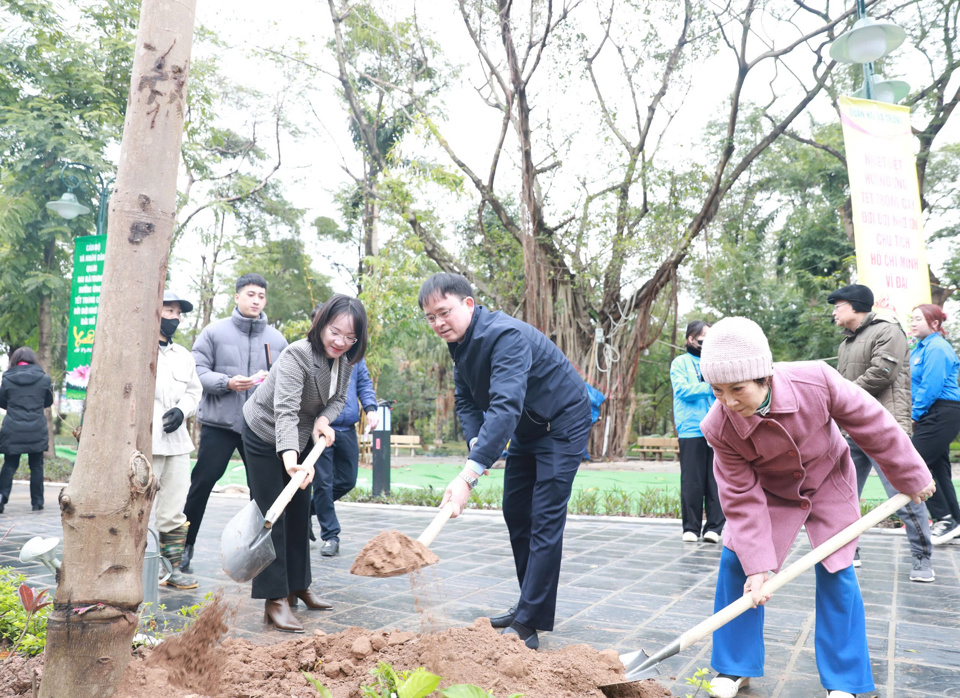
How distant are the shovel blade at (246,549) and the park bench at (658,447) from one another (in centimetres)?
1790

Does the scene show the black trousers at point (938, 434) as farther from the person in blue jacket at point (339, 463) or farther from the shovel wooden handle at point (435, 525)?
the shovel wooden handle at point (435, 525)

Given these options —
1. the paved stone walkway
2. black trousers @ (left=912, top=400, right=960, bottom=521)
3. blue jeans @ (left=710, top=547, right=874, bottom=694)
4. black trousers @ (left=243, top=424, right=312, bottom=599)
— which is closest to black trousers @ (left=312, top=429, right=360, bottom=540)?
the paved stone walkway

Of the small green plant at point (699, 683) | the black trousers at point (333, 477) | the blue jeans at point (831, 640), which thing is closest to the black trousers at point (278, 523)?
the black trousers at point (333, 477)

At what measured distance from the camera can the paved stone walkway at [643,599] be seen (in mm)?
3139

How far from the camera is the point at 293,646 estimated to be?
2982 mm

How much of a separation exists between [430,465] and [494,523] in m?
9.56

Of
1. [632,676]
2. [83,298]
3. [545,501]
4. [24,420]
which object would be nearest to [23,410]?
[24,420]

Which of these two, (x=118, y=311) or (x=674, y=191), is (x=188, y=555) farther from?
(x=674, y=191)

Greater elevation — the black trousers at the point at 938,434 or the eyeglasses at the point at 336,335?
the eyeglasses at the point at 336,335

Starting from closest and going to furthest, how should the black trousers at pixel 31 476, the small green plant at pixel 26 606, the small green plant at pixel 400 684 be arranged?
the small green plant at pixel 400 684
the small green plant at pixel 26 606
the black trousers at pixel 31 476

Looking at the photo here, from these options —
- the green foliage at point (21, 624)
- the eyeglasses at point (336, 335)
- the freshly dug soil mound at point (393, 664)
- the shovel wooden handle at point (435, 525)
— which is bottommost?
the freshly dug soil mound at point (393, 664)

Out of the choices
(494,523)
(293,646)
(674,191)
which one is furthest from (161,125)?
(674,191)

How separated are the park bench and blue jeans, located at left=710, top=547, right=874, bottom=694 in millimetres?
17774

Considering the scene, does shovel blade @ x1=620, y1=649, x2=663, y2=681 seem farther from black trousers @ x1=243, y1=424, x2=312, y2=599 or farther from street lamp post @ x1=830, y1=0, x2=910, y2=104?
street lamp post @ x1=830, y1=0, x2=910, y2=104
